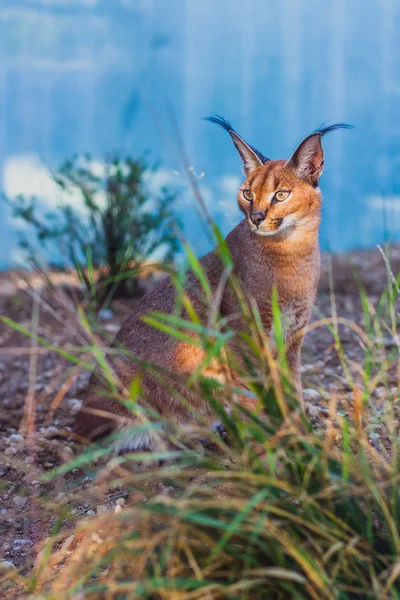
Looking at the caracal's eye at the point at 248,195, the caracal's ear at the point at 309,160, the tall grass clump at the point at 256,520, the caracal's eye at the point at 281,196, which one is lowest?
the tall grass clump at the point at 256,520

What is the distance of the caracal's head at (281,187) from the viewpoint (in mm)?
4105


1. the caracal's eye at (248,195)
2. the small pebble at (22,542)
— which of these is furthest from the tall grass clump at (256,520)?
the caracal's eye at (248,195)

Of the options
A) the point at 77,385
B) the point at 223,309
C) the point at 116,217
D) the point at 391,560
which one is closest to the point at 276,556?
the point at 391,560

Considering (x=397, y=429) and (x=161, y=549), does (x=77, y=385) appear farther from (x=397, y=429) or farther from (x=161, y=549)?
(x=161, y=549)

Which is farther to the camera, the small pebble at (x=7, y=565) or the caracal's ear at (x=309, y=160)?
the caracal's ear at (x=309, y=160)

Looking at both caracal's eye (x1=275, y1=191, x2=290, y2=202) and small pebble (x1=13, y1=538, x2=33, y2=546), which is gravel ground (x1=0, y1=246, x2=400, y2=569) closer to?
small pebble (x1=13, y1=538, x2=33, y2=546)

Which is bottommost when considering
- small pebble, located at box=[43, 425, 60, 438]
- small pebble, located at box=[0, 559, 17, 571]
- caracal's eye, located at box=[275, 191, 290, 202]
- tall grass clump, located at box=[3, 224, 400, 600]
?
small pebble, located at box=[0, 559, 17, 571]

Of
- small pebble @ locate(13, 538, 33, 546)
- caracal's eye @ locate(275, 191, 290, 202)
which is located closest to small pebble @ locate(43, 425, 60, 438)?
small pebble @ locate(13, 538, 33, 546)

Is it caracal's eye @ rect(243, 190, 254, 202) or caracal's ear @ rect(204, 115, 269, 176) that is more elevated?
caracal's ear @ rect(204, 115, 269, 176)

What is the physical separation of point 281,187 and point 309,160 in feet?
0.67

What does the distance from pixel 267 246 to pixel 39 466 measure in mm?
1770

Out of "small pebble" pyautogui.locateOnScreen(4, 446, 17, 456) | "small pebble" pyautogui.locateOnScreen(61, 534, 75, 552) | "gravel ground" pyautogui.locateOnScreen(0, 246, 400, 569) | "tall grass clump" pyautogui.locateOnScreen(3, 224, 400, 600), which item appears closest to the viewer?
"tall grass clump" pyautogui.locateOnScreen(3, 224, 400, 600)

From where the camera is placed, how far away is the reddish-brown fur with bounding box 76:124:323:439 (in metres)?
4.16

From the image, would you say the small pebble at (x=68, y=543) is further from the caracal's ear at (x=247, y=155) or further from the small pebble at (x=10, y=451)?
the caracal's ear at (x=247, y=155)
